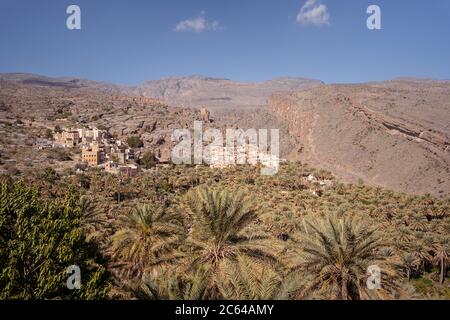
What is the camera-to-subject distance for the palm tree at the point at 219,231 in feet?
27.9

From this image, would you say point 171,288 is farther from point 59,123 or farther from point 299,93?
point 299,93

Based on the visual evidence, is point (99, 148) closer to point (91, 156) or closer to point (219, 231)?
point (91, 156)

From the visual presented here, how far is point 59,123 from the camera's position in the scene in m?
71.9

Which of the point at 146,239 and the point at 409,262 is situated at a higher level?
the point at 146,239

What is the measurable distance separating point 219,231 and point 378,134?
56191 mm

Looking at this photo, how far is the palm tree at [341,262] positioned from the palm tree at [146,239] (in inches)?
147

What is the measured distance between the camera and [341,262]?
7.73m

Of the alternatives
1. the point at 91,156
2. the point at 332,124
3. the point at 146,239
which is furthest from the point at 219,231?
the point at 332,124

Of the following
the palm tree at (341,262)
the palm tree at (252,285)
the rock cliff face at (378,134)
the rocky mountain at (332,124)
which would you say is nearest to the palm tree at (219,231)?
the palm tree at (252,285)

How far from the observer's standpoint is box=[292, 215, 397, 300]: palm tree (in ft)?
24.4

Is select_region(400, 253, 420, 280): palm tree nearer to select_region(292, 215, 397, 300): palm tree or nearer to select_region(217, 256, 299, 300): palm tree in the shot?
select_region(292, 215, 397, 300): palm tree

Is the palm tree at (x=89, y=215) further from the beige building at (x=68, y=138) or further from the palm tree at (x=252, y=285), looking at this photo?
the beige building at (x=68, y=138)

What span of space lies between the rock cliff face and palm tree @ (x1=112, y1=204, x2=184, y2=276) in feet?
137
